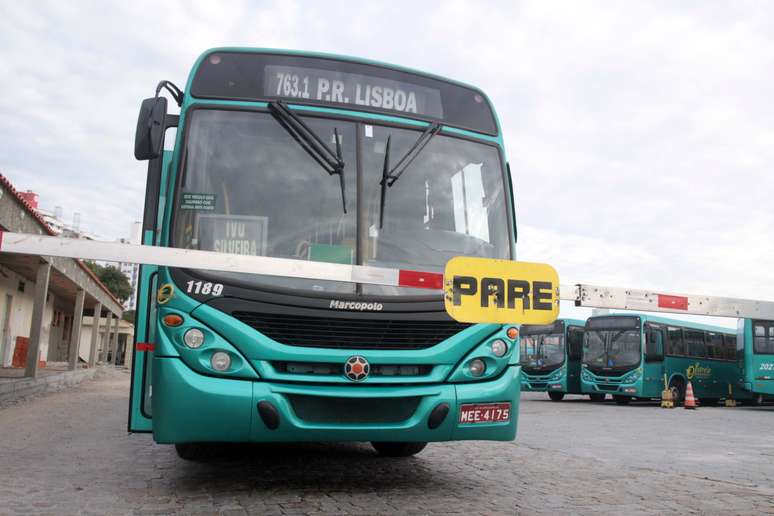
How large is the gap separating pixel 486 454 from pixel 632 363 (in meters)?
16.4

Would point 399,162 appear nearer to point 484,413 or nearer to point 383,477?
point 484,413

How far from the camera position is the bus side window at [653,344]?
935 inches

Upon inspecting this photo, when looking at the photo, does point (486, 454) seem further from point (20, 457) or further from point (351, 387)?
point (20, 457)

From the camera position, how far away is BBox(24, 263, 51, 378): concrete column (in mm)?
17516

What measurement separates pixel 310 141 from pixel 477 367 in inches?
85.1

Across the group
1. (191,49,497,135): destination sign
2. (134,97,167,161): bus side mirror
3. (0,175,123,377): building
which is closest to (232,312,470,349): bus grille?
(134,97,167,161): bus side mirror

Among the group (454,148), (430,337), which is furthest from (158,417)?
(454,148)

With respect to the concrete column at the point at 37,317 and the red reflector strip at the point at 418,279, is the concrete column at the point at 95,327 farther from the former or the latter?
the red reflector strip at the point at 418,279

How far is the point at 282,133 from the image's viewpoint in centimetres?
577

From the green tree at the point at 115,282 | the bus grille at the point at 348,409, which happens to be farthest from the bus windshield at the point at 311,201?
the green tree at the point at 115,282

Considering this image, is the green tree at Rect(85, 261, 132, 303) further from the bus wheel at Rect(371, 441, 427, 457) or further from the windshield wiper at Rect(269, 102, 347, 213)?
the windshield wiper at Rect(269, 102, 347, 213)

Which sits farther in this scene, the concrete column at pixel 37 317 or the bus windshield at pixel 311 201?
the concrete column at pixel 37 317

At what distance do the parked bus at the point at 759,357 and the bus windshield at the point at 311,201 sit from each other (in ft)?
65.3

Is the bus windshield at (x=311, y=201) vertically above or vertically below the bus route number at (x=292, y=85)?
below
